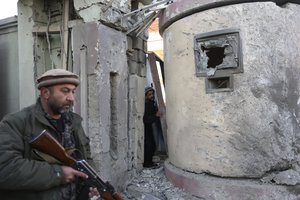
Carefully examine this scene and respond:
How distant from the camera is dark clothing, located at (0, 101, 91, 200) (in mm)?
1841

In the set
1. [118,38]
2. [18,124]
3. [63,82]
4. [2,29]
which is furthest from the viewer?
[2,29]

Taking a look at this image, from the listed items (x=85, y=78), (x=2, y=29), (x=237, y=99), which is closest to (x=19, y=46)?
(x=2, y=29)

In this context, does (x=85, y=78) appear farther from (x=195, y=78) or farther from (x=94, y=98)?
(x=195, y=78)

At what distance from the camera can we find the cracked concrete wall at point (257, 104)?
13.5 ft

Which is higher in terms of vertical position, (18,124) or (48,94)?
(48,94)

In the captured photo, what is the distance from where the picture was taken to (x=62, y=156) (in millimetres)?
2000

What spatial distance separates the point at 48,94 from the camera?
2.15 meters

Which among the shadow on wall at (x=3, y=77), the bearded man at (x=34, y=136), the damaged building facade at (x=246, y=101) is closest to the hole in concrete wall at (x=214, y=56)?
the damaged building facade at (x=246, y=101)

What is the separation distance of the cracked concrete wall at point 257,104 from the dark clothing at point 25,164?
256cm

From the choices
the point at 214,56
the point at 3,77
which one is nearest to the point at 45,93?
the point at 214,56

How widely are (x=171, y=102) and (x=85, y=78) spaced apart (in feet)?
4.30

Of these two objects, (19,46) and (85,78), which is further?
(19,46)

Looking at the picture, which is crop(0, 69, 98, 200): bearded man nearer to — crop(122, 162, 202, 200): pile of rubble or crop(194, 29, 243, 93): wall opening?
crop(194, 29, 243, 93): wall opening

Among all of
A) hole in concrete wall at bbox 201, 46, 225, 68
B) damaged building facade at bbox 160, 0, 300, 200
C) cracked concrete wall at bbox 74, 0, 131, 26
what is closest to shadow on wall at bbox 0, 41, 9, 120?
cracked concrete wall at bbox 74, 0, 131, 26
